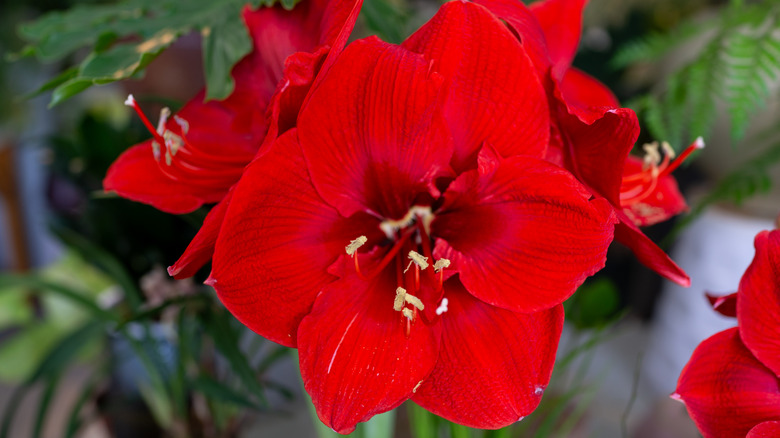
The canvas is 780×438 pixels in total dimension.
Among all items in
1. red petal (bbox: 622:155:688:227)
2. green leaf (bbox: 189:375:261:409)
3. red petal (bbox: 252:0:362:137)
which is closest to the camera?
red petal (bbox: 252:0:362:137)

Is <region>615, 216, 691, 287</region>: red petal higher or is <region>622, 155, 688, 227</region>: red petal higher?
<region>615, 216, 691, 287</region>: red petal

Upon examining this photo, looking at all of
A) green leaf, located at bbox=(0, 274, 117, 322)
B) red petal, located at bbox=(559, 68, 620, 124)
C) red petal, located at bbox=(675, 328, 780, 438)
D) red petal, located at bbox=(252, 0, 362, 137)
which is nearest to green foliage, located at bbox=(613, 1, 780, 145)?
red petal, located at bbox=(559, 68, 620, 124)

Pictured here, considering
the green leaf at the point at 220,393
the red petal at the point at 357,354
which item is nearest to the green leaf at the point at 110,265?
the green leaf at the point at 220,393

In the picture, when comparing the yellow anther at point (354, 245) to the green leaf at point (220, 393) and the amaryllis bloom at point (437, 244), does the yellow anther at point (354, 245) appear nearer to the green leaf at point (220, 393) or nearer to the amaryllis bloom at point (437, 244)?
the amaryllis bloom at point (437, 244)

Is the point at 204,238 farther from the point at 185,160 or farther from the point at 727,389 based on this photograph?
the point at 727,389

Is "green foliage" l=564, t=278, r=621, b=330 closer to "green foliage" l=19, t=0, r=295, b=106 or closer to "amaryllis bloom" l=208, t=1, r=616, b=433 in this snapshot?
"amaryllis bloom" l=208, t=1, r=616, b=433

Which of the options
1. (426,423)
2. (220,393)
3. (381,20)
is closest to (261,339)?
(220,393)

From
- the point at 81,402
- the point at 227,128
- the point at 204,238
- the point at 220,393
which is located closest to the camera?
the point at 204,238
